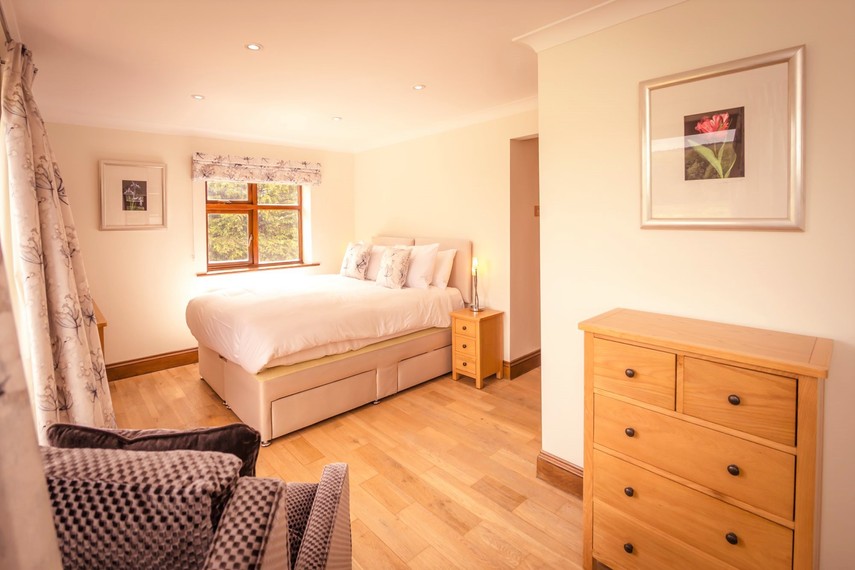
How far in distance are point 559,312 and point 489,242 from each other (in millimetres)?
1764

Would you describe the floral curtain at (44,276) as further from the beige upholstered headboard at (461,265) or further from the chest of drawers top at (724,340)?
the beige upholstered headboard at (461,265)

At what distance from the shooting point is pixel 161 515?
72 centimetres

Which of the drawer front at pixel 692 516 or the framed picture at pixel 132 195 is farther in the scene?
the framed picture at pixel 132 195

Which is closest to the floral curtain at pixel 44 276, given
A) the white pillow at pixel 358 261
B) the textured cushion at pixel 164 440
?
the textured cushion at pixel 164 440

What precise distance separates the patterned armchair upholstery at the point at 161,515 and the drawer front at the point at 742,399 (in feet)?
4.46

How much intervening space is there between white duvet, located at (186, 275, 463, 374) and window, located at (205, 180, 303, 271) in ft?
3.69

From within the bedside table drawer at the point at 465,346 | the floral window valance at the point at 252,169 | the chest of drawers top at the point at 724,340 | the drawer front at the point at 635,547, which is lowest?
the drawer front at the point at 635,547

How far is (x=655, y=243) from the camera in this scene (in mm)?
1956

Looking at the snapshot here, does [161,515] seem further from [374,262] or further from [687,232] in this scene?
[374,262]

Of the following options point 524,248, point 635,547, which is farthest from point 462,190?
point 635,547

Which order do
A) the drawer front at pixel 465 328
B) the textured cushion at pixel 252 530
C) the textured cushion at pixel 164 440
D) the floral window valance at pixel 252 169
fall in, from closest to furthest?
the textured cushion at pixel 252 530 → the textured cushion at pixel 164 440 → the drawer front at pixel 465 328 → the floral window valance at pixel 252 169

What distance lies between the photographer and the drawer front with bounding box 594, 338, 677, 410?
154cm

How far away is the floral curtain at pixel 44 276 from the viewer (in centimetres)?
187

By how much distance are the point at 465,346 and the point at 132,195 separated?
3.37 metres
